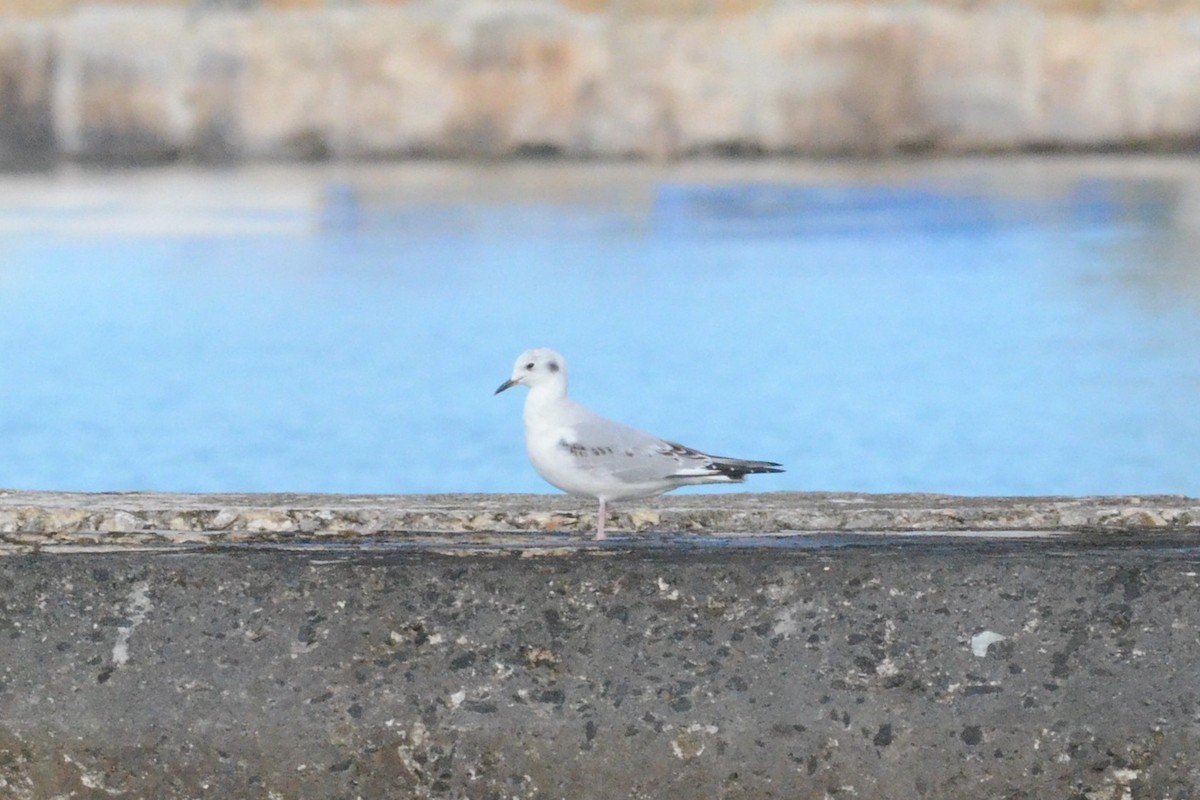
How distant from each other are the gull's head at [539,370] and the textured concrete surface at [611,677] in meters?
0.93

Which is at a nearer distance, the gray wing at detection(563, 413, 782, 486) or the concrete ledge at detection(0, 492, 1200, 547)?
the gray wing at detection(563, 413, 782, 486)

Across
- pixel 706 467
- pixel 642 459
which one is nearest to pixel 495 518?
pixel 642 459

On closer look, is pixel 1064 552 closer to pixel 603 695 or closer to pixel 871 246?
pixel 603 695

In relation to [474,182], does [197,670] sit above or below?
below

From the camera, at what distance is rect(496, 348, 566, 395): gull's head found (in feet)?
16.3

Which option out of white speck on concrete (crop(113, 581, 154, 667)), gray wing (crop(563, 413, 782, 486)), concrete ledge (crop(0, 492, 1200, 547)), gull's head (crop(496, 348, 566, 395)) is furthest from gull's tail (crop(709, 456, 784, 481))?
white speck on concrete (crop(113, 581, 154, 667))

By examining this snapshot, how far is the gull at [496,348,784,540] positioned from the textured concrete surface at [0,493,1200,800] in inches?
20.1

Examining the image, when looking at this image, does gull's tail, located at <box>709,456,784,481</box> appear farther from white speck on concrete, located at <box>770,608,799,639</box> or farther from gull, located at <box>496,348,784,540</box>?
white speck on concrete, located at <box>770,608,799,639</box>

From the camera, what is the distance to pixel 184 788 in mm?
4156

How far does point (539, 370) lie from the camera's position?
4977mm

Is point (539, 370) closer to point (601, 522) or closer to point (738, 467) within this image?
point (601, 522)

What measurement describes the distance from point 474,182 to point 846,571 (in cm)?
2502

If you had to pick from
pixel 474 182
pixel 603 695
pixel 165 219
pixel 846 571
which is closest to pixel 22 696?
pixel 603 695

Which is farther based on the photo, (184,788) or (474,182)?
(474,182)
